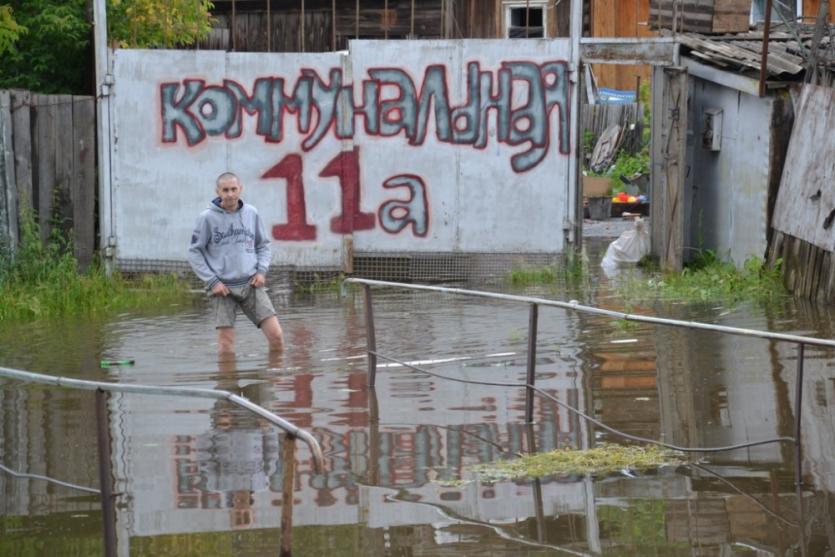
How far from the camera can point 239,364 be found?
11.2m

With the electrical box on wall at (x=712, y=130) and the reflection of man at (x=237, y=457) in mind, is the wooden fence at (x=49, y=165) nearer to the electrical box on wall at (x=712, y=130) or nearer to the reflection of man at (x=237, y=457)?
the reflection of man at (x=237, y=457)

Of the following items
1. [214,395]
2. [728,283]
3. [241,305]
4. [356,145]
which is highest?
[356,145]

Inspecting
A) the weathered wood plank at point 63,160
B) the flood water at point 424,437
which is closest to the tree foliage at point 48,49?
the weathered wood plank at point 63,160

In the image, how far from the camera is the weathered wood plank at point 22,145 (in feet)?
49.4

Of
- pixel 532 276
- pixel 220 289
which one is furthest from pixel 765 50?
pixel 220 289

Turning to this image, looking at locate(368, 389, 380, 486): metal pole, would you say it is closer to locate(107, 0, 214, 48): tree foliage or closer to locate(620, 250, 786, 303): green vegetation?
locate(620, 250, 786, 303): green vegetation

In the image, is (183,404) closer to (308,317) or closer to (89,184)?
(308,317)

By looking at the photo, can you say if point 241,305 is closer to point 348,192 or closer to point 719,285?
point 348,192

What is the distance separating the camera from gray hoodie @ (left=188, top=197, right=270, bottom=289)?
36.4 ft

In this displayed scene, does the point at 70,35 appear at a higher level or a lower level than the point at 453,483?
higher

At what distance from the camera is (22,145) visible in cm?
1515

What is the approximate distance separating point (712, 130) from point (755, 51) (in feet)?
3.36

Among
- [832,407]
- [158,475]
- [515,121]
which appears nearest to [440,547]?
[158,475]

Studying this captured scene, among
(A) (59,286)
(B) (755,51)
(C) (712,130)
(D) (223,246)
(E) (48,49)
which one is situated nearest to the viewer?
(D) (223,246)
